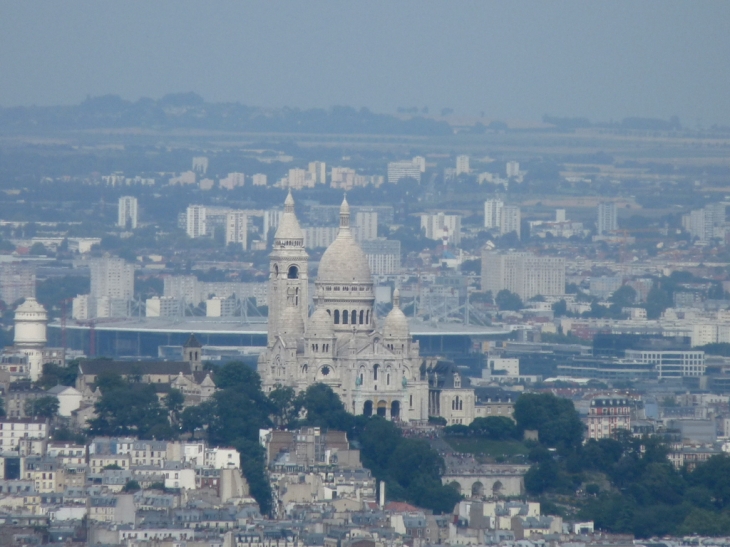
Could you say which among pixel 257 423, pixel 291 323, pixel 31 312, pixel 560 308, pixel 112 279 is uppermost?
pixel 291 323

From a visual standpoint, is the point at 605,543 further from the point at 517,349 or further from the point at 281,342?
the point at 517,349

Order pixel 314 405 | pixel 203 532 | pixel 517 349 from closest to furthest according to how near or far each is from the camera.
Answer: pixel 203 532 → pixel 314 405 → pixel 517 349

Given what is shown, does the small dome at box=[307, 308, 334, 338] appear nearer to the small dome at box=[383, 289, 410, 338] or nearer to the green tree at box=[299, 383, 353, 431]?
the small dome at box=[383, 289, 410, 338]

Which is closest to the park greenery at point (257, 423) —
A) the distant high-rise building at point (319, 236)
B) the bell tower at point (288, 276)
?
the bell tower at point (288, 276)

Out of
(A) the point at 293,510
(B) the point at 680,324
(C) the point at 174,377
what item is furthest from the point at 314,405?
(B) the point at 680,324

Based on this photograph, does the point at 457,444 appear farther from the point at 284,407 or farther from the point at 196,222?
the point at 196,222

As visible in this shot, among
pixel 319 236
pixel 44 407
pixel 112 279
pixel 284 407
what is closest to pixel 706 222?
pixel 319 236
